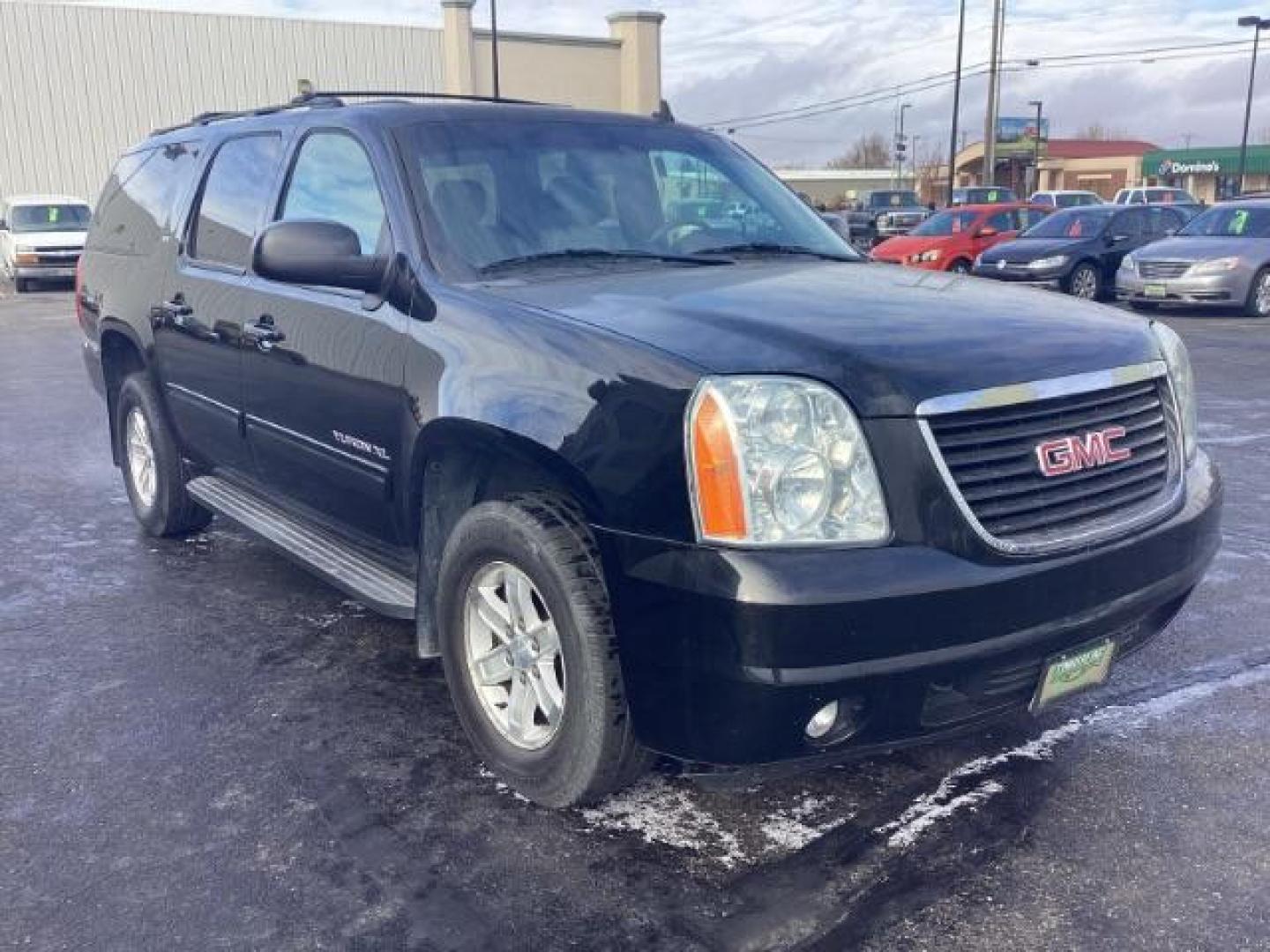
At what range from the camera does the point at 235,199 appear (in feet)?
15.6

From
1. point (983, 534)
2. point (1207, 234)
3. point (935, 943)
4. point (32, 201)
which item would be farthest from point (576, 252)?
point (32, 201)

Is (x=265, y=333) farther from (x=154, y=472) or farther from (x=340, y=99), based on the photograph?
(x=154, y=472)

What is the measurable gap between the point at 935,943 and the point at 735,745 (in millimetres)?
606

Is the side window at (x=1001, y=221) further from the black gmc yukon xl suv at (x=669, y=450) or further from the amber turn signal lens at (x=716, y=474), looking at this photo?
the amber turn signal lens at (x=716, y=474)

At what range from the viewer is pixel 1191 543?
3.17 metres

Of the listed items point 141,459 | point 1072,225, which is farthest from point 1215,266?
point 141,459

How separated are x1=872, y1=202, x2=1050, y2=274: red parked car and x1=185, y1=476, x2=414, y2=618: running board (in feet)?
52.4

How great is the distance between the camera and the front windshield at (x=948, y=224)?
2044cm

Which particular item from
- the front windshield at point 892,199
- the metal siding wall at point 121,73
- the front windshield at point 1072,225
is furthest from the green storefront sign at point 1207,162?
the front windshield at point 1072,225

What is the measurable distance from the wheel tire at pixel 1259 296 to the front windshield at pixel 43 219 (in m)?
20.0

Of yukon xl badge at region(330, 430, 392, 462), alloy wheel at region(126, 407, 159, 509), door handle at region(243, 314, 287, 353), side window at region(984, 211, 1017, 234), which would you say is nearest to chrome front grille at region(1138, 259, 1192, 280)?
side window at region(984, 211, 1017, 234)

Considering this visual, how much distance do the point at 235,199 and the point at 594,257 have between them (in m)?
1.83

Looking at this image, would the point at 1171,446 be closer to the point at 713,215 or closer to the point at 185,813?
the point at 713,215

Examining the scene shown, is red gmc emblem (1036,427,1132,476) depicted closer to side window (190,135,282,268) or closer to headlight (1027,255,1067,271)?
side window (190,135,282,268)
